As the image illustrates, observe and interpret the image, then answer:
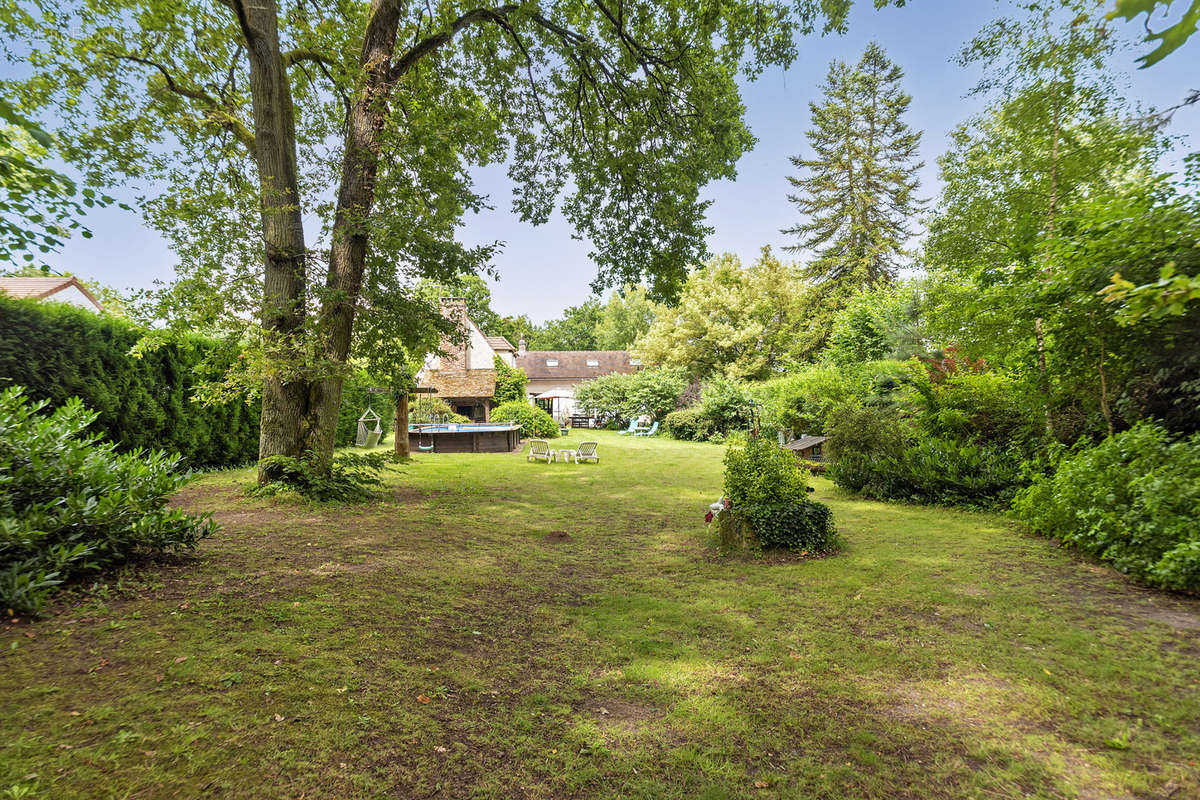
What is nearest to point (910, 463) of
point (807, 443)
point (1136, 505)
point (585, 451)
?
point (807, 443)

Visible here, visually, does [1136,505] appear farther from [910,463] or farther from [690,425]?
[690,425]

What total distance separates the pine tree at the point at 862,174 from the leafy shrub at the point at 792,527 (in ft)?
79.2

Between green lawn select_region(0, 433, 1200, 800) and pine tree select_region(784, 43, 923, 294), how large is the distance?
25.5m

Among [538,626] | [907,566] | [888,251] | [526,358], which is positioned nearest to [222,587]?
[538,626]

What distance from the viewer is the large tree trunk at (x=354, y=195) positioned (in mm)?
8680

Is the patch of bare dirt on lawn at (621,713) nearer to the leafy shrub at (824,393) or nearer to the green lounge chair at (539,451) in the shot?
the leafy shrub at (824,393)

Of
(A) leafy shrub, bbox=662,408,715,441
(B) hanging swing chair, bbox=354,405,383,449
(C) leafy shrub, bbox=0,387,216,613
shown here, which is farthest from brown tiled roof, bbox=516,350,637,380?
(C) leafy shrub, bbox=0,387,216,613

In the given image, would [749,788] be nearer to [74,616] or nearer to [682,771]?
[682,771]

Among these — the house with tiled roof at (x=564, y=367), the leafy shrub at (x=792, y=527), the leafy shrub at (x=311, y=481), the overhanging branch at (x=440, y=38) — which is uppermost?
the overhanging branch at (x=440, y=38)

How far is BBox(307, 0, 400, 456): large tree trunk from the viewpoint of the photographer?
8.68 m

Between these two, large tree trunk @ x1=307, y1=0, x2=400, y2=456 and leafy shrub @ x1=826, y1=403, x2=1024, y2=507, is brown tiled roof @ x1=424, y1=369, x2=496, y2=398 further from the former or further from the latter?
leafy shrub @ x1=826, y1=403, x2=1024, y2=507

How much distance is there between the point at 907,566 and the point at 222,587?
7.41 m

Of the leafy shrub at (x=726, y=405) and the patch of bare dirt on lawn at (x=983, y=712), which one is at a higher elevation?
the leafy shrub at (x=726, y=405)

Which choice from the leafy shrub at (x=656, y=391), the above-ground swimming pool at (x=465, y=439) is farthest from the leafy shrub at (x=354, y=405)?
the leafy shrub at (x=656, y=391)
